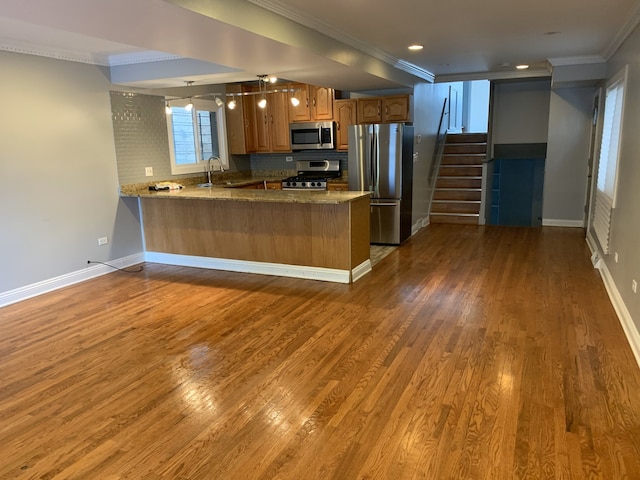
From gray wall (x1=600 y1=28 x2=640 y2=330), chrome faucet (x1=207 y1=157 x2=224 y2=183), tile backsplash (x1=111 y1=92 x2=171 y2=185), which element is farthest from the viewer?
chrome faucet (x1=207 y1=157 x2=224 y2=183)

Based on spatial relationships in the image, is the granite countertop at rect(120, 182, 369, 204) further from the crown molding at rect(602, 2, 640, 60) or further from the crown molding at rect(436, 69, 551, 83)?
the crown molding at rect(436, 69, 551, 83)

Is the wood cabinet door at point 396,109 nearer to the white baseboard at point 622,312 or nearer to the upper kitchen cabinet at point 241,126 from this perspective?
the upper kitchen cabinet at point 241,126

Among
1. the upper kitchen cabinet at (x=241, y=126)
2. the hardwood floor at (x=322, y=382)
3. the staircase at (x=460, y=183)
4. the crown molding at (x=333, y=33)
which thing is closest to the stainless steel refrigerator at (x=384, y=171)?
the crown molding at (x=333, y=33)

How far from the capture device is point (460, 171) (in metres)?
8.46

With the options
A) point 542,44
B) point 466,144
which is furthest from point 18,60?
point 466,144

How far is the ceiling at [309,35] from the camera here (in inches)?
112

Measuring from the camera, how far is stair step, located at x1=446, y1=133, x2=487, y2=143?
28.9ft

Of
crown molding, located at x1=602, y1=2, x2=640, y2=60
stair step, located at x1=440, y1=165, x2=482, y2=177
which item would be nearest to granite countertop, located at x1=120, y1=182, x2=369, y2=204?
crown molding, located at x1=602, y1=2, x2=640, y2=60

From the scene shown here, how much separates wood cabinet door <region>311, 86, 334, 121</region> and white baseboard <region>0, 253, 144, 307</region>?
3426 mm

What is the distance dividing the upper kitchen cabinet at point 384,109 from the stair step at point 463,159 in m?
2.45

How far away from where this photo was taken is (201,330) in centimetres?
377

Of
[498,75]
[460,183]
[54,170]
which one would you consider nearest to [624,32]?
[498,75]

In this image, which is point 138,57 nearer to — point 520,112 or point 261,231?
point 261,231

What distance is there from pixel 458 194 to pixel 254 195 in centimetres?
443
